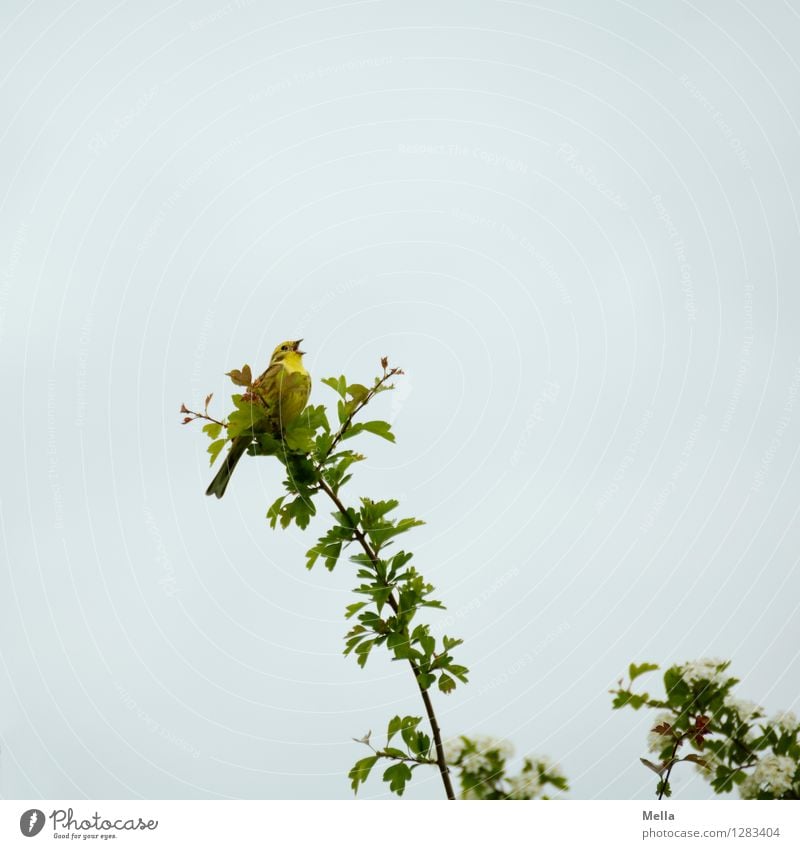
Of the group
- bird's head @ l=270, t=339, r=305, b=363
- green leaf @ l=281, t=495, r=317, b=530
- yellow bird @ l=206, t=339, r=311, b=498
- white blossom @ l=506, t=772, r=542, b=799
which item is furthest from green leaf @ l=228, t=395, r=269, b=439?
white blossom @ l=506, t=772, r=542, b=799

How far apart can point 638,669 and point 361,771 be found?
0.98m

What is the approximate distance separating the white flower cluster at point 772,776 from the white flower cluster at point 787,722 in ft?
0.30

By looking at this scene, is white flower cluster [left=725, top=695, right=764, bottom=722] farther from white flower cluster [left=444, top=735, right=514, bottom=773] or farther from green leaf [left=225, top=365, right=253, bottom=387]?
green leaf [left=225, top=365, right=253, bottom=387]

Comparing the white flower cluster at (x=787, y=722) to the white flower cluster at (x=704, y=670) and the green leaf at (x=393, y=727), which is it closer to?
the white flower cluster at (x=704, y=670)

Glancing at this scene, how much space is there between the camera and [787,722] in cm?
254

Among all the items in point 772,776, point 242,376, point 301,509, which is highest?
point 242,376

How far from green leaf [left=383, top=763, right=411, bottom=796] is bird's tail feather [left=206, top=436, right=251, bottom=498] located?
1.24 meters

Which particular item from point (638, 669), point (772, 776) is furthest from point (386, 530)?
point (772, 776)

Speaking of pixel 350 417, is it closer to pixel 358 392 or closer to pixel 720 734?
pixel 358 392

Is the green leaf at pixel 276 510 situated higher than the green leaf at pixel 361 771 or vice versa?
the green leaf at pixel 276 510

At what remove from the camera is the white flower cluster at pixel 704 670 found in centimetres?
261

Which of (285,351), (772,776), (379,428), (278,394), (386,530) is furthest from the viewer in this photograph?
(285,351)

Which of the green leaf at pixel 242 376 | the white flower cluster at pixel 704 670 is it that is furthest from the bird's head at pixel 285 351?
the white flower cluster at pixel 704 670
